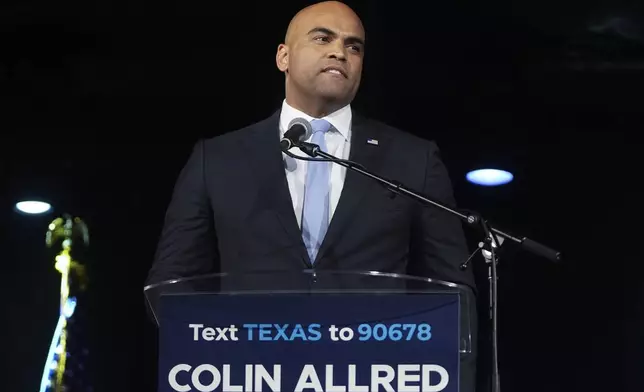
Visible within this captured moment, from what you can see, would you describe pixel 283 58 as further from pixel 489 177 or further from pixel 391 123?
pixel 489 177

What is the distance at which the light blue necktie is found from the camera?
2636 millimetres

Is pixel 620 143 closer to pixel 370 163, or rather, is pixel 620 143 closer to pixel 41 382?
pixel 370 163

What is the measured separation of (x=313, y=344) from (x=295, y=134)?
0.48 m

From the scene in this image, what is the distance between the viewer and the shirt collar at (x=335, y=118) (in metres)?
2.82

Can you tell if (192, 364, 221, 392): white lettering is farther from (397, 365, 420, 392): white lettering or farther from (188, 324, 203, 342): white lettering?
(397, 365, 420, 392): white lettering

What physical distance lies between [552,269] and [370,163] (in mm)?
833

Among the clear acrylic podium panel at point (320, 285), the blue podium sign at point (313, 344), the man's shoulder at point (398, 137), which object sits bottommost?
the blue podium sign at point (313, 344)

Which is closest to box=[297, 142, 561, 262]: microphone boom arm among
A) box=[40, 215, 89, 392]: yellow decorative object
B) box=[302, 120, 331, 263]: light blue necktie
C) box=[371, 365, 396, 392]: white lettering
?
box=[371, 365, 396, 392]: white lettering

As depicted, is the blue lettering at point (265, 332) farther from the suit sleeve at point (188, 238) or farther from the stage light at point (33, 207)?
the stage light at point (33, 207)

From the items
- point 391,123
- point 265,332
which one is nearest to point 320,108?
point 391,123

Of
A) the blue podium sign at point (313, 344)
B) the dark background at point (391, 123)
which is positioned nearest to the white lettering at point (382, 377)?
the blue podium sign at point (313, 344)

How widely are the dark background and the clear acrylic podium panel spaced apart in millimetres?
1414

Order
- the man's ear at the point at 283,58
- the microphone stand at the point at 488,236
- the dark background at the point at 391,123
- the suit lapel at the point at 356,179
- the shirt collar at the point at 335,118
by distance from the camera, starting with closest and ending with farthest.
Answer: the microphone stand at the point at 488,236, the suit lapel at the point at 356,179, the shirt collar at the point at 335,118, the man's ear at the point at 283,58, the dark background at the point at 391,123

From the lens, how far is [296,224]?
8.68 ft
